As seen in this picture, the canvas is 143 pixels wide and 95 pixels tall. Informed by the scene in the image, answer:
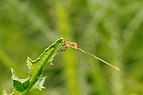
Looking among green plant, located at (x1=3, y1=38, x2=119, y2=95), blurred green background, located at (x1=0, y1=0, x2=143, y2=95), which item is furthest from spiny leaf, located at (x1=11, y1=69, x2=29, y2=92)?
blurred green background, located at (x1=0, y1=0, x2=143, y2=95)

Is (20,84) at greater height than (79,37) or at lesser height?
lesser

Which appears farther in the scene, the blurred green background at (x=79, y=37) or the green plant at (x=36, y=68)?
the blurred green background at (x=79, y=37)

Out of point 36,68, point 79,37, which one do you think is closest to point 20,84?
point 36,68

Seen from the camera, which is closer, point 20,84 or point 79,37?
point 20,84

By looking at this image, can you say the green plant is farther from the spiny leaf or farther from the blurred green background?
the blurred green background

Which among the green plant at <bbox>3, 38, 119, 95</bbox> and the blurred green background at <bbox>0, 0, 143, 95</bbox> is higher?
the blurred green background at <bbox>0, 0, 143, 95</bbox>

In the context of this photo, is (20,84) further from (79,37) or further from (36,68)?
(79,37)

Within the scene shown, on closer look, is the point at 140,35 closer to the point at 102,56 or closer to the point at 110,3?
the point at 102,56

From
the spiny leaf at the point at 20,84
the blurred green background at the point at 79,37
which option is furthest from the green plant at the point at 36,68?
the blurred green background at the point at 79,37

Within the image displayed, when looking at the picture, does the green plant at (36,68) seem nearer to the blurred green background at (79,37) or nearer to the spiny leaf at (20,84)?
the spiny leaf at (20,84)
